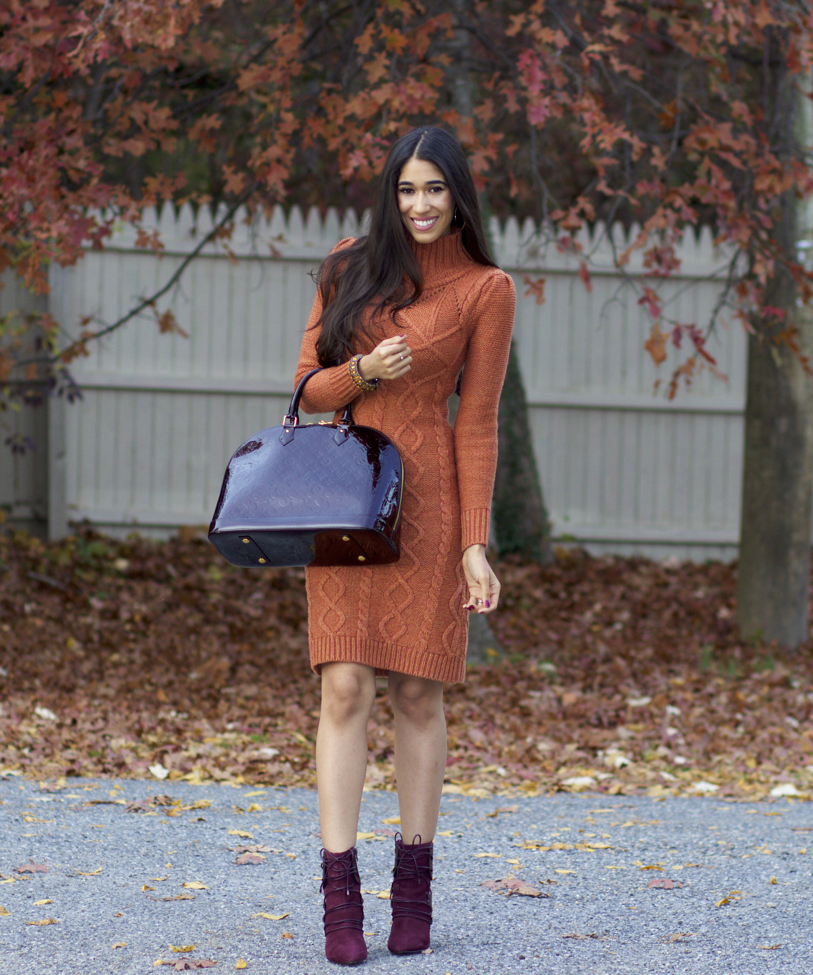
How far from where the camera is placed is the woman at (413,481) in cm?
A: 268

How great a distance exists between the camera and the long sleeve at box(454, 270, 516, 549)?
8.98 feet

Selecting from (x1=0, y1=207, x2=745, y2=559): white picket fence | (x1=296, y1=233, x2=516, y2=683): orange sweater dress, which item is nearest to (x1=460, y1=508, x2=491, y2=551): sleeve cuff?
(x1=296, y1=233, x2=516, y2=683): orange sweater dress

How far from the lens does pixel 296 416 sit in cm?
269

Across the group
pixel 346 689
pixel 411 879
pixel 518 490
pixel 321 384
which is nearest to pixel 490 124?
pixel 518 490

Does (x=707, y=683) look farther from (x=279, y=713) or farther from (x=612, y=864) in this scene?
(x=612, y=864)

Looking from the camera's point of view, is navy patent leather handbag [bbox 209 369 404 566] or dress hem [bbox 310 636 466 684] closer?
navy patent leather handbag [bbox 209 369 404 566]

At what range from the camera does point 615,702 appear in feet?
18.5

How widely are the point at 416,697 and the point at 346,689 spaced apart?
7.7 inches

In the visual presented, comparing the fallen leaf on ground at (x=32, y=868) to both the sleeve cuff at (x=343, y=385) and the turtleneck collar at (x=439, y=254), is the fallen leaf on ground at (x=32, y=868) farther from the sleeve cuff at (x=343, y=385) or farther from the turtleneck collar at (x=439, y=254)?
the turtleneck collar at (x=439, y=254)

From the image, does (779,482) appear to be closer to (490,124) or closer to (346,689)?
(490,124)

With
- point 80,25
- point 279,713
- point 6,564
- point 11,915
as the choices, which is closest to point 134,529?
point 6,564

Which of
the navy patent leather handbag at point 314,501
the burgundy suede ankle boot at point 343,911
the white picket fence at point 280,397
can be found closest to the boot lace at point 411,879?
the burgundy suede ankle boot at point 343,911

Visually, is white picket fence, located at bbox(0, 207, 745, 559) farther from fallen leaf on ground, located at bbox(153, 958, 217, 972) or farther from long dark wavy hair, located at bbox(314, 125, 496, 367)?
fallen leaf on ground, located at bbox(153, 958, 217, 972)

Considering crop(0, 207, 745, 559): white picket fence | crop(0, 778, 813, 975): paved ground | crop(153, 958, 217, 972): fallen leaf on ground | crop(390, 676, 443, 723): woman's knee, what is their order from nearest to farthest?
1. crop(153, 958, 217, 972): fallen leaf on ground
2. crop(0, 778, 813, 975): paved ground
3. crop(390, 676, 443, 723): woman's knee
4. crop(0, 207, 745, 559): white picket fence
